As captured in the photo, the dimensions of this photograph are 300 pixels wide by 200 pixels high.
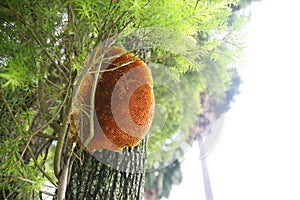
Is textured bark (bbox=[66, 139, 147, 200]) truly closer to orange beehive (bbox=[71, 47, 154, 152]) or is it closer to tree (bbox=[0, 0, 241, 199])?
tree (bbox=[0, 0, 241, 199])

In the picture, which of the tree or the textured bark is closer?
the tree

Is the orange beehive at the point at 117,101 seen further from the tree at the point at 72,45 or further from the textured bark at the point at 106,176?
the textured bark at the point at 106,176

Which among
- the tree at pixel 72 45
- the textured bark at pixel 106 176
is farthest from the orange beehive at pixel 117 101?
the textured bark at pixel 106 176

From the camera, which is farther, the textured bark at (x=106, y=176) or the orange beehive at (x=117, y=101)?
the textured bark at (x=106, y=176)

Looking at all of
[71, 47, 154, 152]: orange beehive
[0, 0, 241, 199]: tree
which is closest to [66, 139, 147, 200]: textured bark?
[0, 0, 241, 199]: tree

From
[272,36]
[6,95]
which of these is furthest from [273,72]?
[6,95]

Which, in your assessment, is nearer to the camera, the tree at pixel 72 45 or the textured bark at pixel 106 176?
the tree at pixel 72 45

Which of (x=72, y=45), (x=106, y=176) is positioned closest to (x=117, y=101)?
(x=72, y=45)

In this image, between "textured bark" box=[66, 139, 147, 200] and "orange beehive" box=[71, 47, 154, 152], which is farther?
"textured bark" box=[66, 139, 147, 200]

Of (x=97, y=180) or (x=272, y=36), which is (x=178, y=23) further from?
(x=272, y=36)
